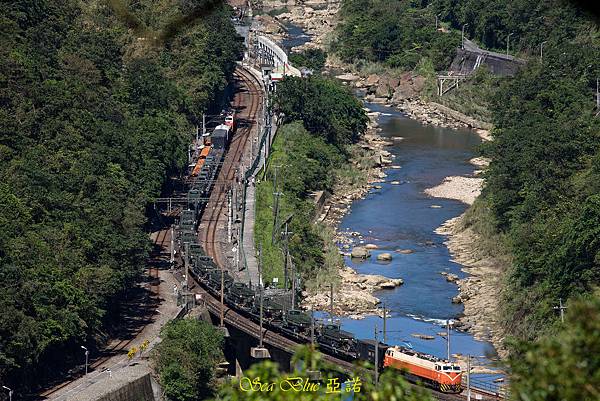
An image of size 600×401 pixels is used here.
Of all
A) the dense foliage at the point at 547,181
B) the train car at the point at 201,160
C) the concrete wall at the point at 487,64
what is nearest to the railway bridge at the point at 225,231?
A: the train car at the point at 201,160

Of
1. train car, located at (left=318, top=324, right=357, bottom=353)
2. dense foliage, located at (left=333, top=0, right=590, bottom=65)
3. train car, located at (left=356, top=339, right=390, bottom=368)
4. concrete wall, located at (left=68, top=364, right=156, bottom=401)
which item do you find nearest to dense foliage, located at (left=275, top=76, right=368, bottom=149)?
dense foliage, located at (left=333, top=0, right=590, bottom=65)

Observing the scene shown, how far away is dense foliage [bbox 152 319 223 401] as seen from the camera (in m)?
22.3

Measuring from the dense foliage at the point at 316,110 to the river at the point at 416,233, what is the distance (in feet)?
6.95

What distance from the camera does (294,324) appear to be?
979 inches

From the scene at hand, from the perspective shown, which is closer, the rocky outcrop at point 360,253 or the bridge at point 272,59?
the rocky outcrop at point 360,253

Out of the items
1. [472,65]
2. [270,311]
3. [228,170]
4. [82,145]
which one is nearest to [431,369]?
[270,311]

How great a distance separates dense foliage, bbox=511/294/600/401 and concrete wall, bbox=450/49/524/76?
149ft

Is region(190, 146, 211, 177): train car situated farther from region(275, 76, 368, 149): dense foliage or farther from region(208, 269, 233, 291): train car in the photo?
region(208, 269, 233, 291): train car

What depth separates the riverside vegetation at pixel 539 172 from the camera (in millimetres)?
7941

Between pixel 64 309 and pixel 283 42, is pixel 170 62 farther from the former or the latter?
A: pixel 283 42

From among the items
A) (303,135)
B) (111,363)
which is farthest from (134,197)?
(303,135)

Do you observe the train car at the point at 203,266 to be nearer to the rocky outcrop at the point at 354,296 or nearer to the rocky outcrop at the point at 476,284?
the rocky outcrop at the point at 354,296

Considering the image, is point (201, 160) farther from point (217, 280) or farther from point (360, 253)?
point (217, 280)

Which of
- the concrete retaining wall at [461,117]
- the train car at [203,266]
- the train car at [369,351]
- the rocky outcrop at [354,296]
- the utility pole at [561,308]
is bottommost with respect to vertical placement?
the rocky outcrop at [354,296]
